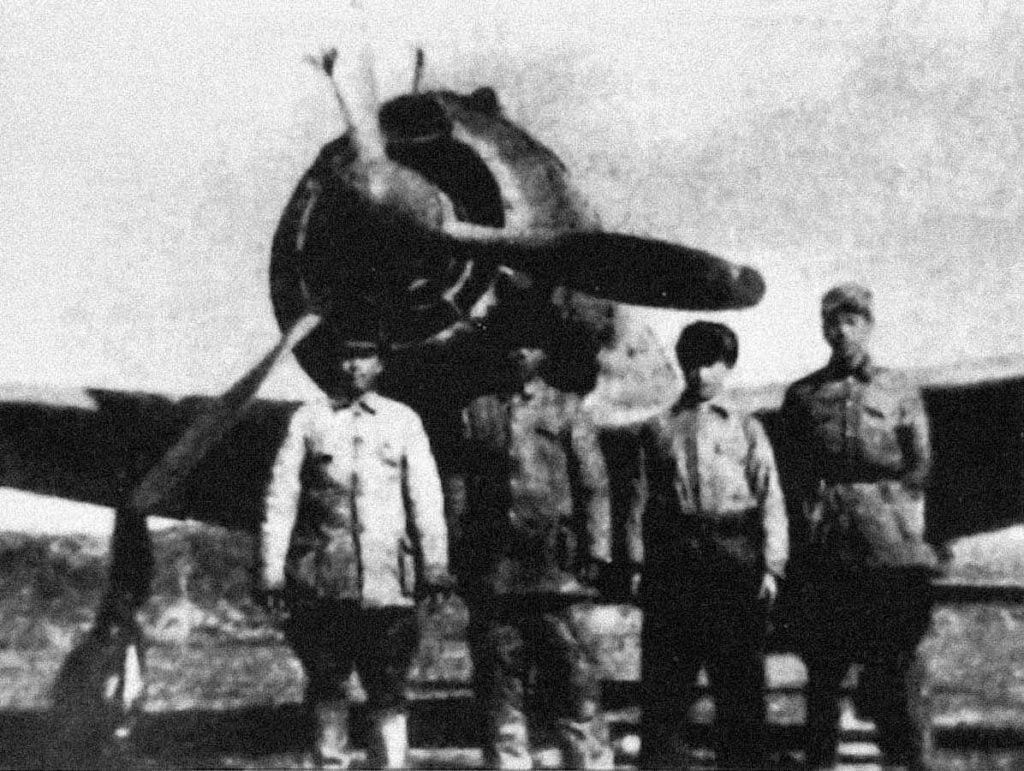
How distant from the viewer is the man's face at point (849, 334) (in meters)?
7.05

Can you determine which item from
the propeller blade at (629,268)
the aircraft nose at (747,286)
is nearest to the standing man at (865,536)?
the aircraft nose at (747,286)

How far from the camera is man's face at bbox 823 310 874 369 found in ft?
23.1

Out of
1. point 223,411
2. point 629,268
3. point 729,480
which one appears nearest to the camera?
point 729,480

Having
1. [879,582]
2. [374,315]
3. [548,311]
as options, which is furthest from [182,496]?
[879,582]

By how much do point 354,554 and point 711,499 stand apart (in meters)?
1.67

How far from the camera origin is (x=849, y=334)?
7.07 meters

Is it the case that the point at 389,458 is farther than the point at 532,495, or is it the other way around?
the point at 389,458

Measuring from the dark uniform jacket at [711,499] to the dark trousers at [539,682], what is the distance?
0.50m

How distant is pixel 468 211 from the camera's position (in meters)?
9.39

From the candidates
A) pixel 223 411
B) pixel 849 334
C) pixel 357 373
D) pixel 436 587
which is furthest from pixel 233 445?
pixel 849 334

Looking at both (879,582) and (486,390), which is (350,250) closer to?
(486,390)

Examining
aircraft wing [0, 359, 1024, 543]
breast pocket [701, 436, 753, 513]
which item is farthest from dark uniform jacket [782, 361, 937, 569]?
aircraft wing [0, 359, 1024, 543]

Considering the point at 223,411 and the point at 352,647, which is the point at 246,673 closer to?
the point at 223,411

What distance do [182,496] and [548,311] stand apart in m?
5.18
